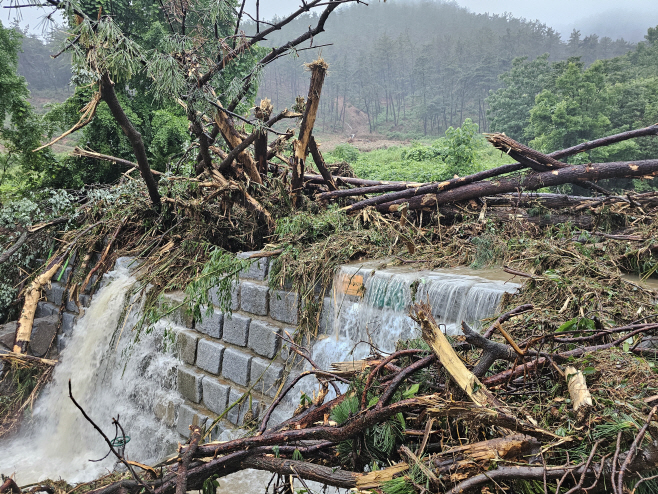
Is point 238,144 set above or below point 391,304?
above

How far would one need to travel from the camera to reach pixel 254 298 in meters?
4.22

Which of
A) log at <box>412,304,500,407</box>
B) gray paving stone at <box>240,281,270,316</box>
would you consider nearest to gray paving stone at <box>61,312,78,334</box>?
gray paving stone at <box>240,281,270,316</box>

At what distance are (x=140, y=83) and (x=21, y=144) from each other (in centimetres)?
496

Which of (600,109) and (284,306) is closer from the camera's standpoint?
(284,306)

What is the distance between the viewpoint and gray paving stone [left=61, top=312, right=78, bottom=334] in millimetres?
6117

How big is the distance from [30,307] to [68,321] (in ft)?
1.85

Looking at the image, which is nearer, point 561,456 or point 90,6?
point 561,456

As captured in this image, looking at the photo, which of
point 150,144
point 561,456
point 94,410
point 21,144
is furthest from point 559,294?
point 150,144

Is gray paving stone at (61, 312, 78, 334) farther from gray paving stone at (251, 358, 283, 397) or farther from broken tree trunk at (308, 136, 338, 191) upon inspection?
broken tree trunk at (308, 136, 338, 191)

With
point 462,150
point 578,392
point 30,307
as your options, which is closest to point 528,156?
point 578,392

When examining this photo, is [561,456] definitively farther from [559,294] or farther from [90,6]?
[90,6]

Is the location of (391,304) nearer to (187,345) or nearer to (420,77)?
(187,345)

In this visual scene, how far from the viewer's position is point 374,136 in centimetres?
4353

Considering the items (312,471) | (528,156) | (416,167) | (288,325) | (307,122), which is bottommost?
(288,325)
